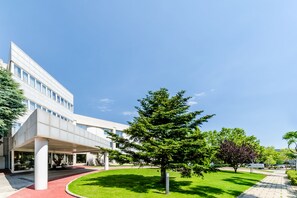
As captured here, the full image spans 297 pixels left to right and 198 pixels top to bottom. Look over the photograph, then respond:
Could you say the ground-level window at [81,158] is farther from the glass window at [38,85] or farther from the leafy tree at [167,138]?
the leafy tree at [167,138]

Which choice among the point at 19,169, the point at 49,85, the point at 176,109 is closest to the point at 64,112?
the point at 49,85

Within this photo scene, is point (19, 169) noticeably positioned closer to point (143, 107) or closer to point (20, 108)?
point (20, 108)

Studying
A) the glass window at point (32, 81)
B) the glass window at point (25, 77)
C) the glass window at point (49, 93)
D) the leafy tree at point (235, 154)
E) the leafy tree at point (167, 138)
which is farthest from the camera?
the glass window at point (49, 93)

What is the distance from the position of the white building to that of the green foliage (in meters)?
1.69

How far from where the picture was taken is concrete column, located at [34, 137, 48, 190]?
51.9 ft

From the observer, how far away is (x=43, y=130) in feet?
50.8

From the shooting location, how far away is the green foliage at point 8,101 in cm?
2656

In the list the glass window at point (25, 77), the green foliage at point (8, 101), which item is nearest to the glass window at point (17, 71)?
the glass window at point (25, 77)

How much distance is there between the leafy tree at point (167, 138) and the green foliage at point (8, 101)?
1598cm

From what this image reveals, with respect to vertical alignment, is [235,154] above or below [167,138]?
below

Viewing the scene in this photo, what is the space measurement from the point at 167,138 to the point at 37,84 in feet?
84.8

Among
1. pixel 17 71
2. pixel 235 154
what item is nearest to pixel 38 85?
pixel 17 71

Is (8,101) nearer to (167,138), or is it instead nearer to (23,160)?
(23,160)

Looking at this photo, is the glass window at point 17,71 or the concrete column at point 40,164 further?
the glass window at point 17,71
